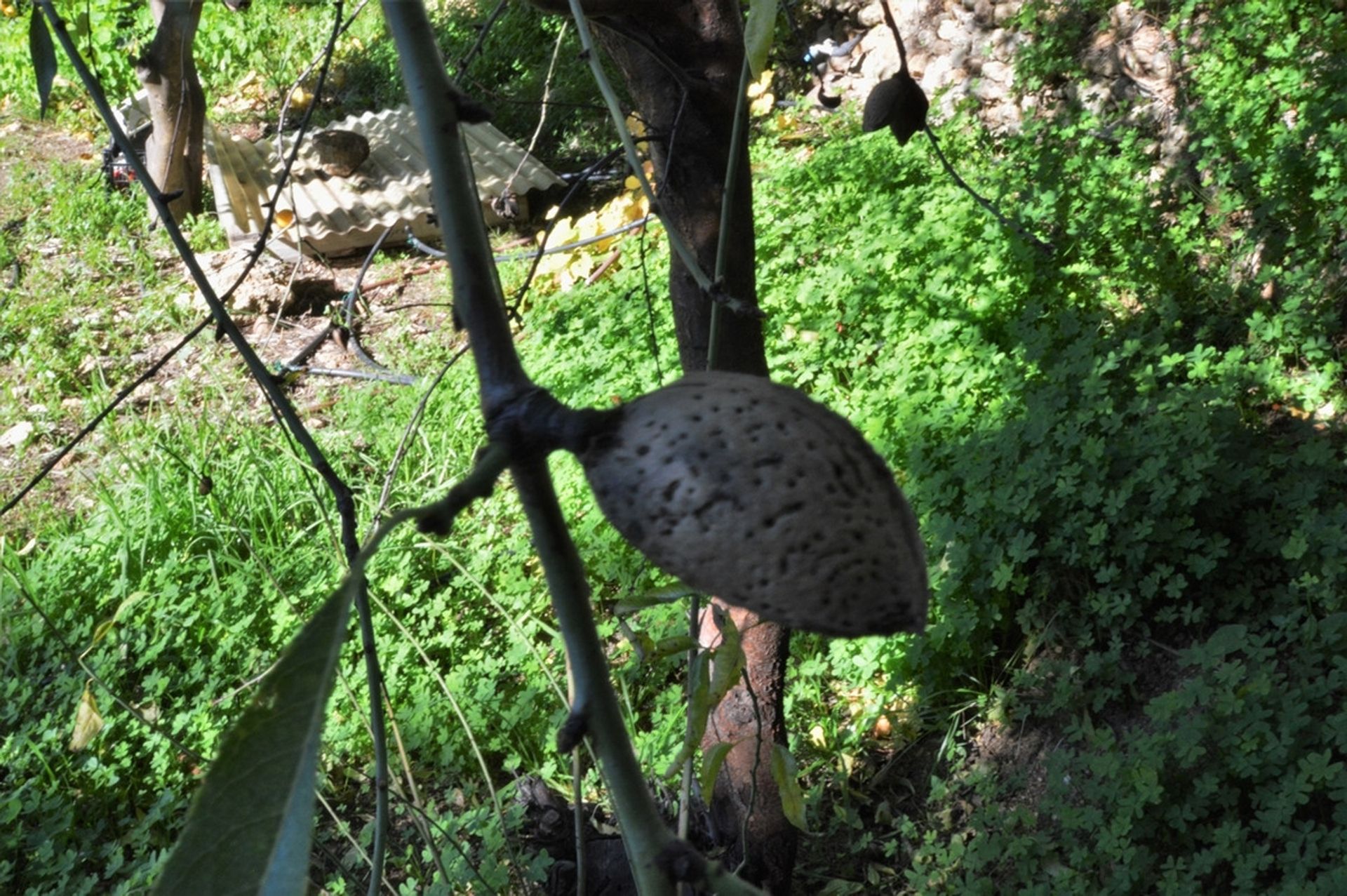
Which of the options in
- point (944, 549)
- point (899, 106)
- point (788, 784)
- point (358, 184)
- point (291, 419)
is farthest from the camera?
point (358, 184)

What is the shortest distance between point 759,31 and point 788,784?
41.1 inches

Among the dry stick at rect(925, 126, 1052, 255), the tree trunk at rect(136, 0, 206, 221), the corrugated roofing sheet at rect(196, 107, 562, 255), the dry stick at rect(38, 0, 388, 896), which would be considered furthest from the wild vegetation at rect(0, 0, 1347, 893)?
the tree trunk at rect(136, 0, 206, 221)

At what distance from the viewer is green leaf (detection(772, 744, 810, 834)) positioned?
1669 mm

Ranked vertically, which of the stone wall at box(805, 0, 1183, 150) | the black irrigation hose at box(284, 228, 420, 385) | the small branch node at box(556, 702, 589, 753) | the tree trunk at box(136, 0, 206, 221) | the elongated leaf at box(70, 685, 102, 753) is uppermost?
the tree trunk at box(136, 0, 206, 221)

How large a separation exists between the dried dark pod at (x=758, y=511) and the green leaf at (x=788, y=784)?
1164mm

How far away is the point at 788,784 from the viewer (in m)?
1.67

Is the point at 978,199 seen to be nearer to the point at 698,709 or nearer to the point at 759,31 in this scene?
the point at 759,31

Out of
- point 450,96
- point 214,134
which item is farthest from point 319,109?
point 450,96

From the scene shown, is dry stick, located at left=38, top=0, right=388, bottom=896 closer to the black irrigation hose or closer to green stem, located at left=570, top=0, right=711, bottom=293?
green stem, located at left=570, top=0, right=711, bottom=293

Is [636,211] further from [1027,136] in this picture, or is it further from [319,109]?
[319,109]

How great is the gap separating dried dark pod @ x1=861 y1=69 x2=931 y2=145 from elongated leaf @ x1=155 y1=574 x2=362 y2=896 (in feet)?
2.77

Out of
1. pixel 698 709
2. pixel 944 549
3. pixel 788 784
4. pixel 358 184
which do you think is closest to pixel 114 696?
pixel 698 709

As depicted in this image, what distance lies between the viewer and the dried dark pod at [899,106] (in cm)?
118

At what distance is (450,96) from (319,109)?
808 centimetres
